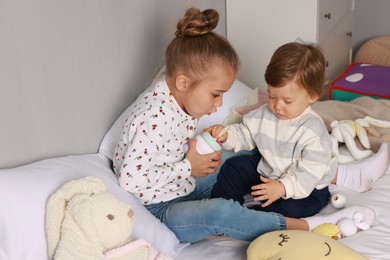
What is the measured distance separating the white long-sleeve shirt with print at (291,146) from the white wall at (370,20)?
1.74 m

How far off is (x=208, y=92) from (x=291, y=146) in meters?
0.31

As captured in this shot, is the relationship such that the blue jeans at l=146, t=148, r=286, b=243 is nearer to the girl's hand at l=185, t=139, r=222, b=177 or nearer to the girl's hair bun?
the girl's hand at l=185, t=139, r=222, b=177

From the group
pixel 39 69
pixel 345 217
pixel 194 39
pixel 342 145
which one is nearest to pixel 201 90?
pixel 194 39

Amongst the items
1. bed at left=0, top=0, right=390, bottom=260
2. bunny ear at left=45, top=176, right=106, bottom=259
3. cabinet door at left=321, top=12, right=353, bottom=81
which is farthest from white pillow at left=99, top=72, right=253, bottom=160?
cabinet door at left=321, top=12, right=353, bottom=81

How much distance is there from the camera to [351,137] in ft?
6.12

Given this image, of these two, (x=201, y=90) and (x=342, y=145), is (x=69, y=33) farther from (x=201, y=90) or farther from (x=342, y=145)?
(x=342, y=145)

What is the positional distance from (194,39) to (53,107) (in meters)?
0.42

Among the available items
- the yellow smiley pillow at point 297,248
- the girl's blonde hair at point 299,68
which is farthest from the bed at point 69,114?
the girl's blonde hair at point 299,68

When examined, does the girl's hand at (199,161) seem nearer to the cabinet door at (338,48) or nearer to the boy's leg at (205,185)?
the boy's leg at (205,185)

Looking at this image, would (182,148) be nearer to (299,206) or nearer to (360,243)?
(299,206)

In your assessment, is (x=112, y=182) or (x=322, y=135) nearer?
(x=112, y=182)

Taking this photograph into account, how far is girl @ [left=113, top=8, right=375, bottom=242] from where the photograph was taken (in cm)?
146

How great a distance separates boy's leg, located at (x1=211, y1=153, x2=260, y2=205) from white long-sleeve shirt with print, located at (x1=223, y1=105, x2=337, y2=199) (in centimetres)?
3

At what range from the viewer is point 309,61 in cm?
156
